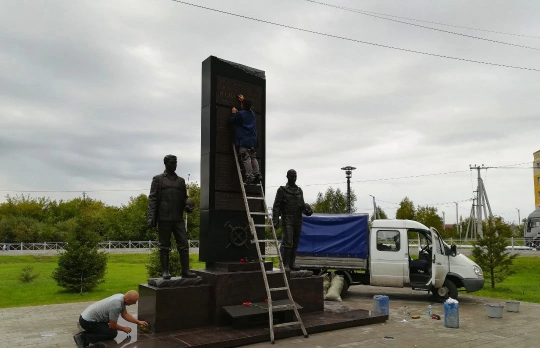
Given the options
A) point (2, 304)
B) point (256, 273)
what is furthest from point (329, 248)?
point (2, 304)

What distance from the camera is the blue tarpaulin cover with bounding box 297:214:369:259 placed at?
12.2 metres

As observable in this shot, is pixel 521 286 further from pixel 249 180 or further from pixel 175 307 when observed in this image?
pixel 175 307

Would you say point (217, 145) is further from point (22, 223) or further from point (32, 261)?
point (22, 223)

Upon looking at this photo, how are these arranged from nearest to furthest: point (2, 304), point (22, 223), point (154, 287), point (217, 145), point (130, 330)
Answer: point (130, 330) → point (154, 287) → point (217, 145) → point (2, 304) → point (22, 223)

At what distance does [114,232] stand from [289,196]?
42736 mm

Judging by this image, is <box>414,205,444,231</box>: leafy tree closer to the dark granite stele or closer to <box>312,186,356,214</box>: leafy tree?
<box>312,186,356,214</box>: leafy tree

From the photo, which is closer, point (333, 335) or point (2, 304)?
point (333, 335)

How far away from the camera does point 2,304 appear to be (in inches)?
448

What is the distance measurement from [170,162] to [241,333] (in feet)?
10.1

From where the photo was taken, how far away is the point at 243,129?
8367mm

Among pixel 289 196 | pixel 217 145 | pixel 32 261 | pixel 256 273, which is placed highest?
pixel 217 145

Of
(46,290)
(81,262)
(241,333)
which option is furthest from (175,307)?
(46,290)

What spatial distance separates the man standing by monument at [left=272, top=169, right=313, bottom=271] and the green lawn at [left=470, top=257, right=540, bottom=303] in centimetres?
746

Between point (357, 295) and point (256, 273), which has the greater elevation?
point (256, 273)
